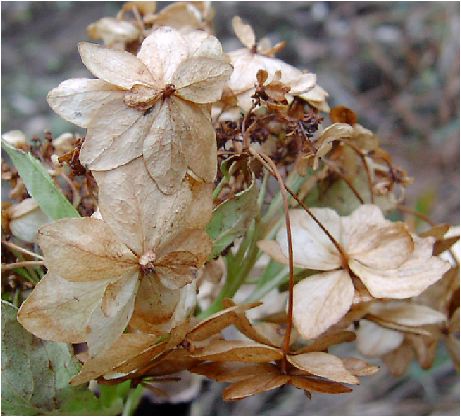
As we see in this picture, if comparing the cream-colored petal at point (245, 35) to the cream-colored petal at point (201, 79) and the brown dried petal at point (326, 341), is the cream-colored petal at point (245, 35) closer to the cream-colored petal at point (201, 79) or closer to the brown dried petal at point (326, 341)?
the cream-colored petal at point (201, 79)

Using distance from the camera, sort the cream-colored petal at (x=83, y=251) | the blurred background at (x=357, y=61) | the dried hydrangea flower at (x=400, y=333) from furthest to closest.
Result: the blurred background at (x=357, y=61), the dried hydrangea flower at (x=400, y=333), the cream-colored petal at (x=83, y=251)

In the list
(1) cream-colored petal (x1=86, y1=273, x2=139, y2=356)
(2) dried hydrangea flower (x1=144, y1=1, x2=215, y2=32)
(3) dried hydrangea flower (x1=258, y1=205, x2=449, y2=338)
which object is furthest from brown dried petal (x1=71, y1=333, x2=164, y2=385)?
(2) dried hydrangea flower (x1=144, y1=1, x2=215, y2=32)

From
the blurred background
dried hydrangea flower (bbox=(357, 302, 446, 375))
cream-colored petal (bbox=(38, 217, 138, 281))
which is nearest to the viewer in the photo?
cream-colored petal (bbox=(38, 217, 138, 281))

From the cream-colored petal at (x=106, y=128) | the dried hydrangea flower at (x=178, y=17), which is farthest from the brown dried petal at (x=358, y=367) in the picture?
the dried hydrangea flower at (x=178, y=17)

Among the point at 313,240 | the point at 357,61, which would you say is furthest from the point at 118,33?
the point at 357,61

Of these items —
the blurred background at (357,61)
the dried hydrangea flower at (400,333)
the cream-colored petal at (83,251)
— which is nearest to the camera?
the cream-colored petal at (83,251)

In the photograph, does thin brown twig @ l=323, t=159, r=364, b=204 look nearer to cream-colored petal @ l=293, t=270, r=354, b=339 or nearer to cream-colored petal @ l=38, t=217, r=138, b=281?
cream-colored petal @ l=293, t=270, r=354, b=339

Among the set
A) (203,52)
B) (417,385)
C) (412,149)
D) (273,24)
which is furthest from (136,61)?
(273,24)
